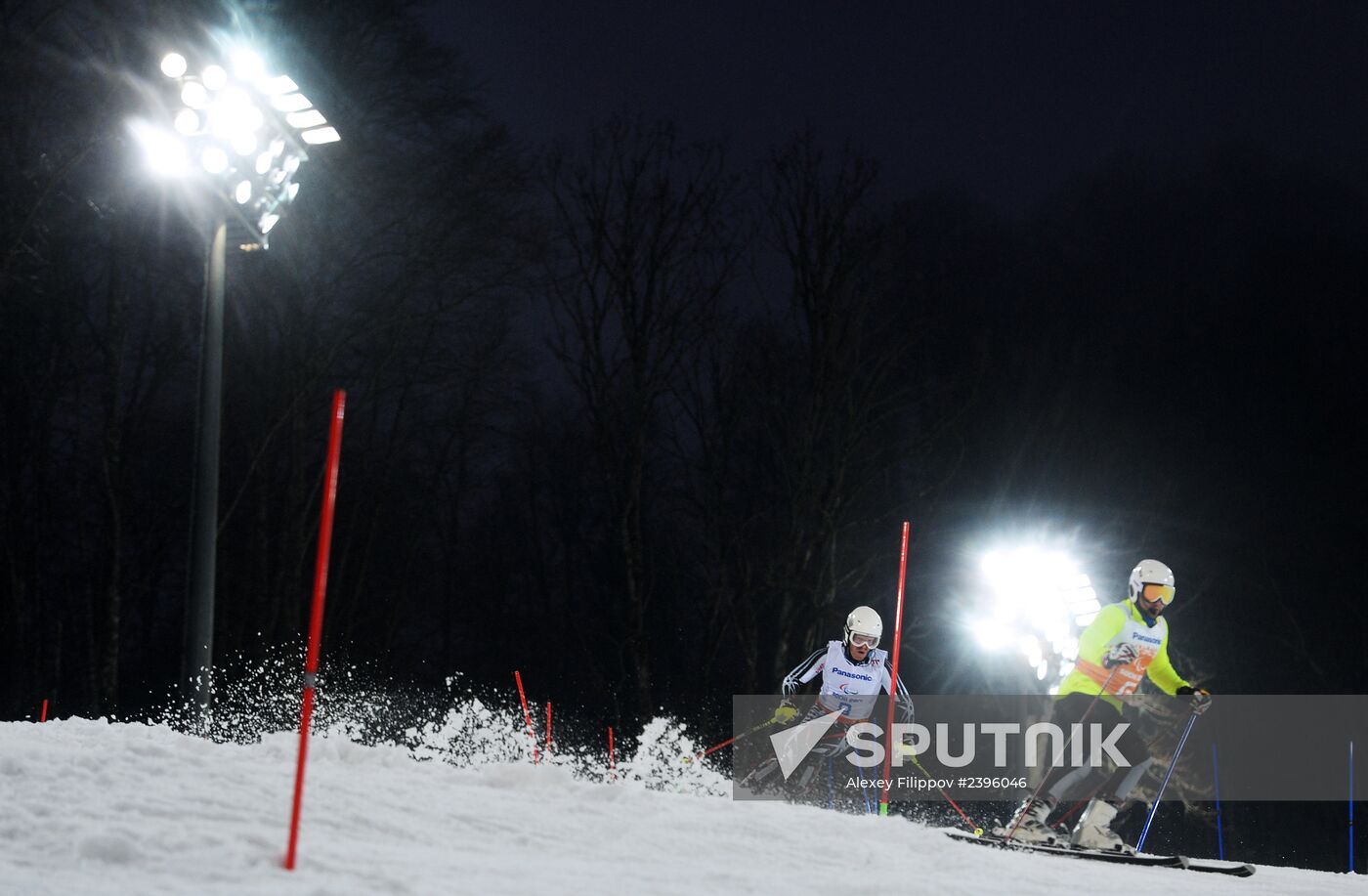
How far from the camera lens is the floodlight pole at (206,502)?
8461 millimetres

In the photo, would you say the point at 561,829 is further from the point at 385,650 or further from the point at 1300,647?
the point at 1300,647

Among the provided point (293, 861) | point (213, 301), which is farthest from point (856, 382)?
point (293, 861)

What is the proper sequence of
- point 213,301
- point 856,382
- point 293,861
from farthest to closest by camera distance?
point 856,382 → point 213,301 → point 293,861

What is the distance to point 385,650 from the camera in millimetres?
26656

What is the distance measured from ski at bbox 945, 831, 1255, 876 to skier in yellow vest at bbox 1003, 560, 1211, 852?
130 mm

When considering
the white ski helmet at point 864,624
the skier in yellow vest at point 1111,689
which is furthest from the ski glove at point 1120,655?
the white ski helmet at point 864,624

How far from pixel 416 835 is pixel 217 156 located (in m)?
5.95

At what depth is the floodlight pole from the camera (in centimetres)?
846

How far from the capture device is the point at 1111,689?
7.84 meters

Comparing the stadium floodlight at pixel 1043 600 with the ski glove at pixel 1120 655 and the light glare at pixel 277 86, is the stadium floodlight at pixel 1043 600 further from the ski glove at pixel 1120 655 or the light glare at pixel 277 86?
the light glare at pixel 277 86

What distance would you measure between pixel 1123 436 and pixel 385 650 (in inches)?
652

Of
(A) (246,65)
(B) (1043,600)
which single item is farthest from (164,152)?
(B) (1043,600)

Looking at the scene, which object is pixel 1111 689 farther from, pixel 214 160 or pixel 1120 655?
pixel 214 160

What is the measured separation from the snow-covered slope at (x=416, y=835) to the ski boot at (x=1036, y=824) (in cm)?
71
